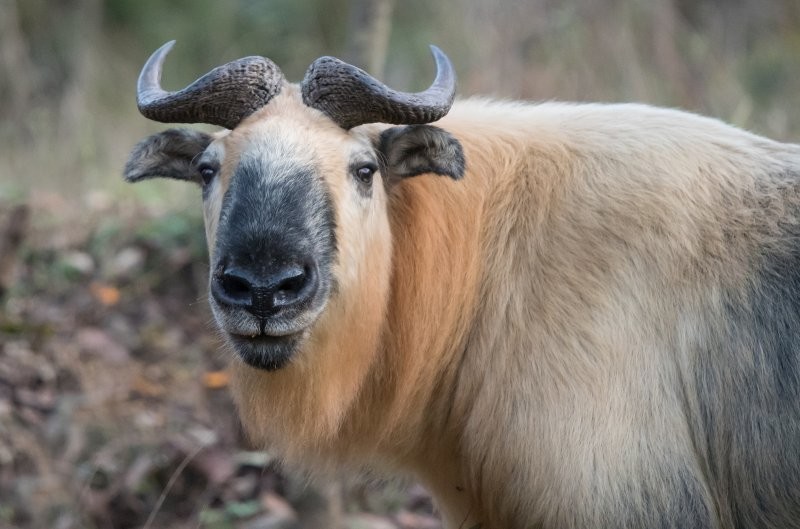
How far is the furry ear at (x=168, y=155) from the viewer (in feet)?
17.2

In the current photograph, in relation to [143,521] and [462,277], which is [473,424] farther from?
[143,521]

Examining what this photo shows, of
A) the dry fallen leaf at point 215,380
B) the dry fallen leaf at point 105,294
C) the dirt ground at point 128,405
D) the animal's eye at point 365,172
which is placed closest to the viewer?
the animal's eye at point 365,172

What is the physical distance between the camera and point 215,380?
7.21 meters

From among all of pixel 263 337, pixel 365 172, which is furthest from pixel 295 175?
pixel 263 337

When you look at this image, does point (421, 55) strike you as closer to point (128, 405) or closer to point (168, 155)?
point (128, 405)

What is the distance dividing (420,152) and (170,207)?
190 inches

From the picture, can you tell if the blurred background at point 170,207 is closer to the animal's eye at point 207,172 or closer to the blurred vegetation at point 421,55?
the blurred vegetation at point 421,55

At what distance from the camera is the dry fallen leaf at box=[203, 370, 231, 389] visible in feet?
23.7

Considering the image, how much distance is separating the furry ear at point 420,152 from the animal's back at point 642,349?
1.22 ft

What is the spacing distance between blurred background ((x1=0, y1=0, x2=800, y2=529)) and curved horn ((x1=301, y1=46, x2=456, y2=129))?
4.21ft

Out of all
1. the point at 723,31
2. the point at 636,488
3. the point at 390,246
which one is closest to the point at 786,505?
the point at 636,488

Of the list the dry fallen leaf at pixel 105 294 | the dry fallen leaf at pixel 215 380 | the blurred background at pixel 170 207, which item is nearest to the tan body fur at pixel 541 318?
the blurred background at pixel 170 207

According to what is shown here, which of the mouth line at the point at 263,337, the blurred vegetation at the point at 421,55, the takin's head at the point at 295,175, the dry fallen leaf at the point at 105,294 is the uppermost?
the blurred vegetation at the point at 421,55

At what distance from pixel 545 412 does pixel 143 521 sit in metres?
2.81
